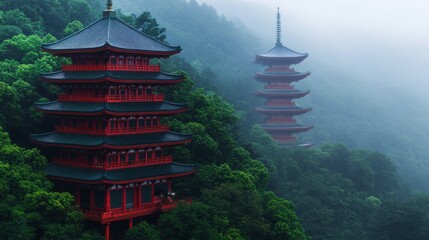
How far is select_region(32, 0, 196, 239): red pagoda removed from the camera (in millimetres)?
42219

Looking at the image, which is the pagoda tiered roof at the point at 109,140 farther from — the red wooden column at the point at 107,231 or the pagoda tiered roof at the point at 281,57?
the pagoda tiered roof at the point at 281,57

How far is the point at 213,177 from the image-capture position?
157ft

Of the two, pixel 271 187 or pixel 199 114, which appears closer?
pixel 199 114

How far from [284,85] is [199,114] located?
121 ft

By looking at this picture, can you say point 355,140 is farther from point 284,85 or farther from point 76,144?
point 76,144

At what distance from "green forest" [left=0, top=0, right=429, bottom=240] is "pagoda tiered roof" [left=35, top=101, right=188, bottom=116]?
2.97 m

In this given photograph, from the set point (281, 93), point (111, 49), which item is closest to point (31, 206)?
point (111, 49)

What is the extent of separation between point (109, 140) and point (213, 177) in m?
9.03

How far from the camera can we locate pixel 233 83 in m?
110

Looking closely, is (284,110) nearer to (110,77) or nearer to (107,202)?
(110,77)

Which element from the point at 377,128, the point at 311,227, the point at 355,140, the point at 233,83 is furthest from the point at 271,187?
the point at 377,128

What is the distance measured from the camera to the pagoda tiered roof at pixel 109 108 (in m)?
42.6

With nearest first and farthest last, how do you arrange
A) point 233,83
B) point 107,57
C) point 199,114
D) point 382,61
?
point 107,57 < point 199,114 < point 233,83 < point 382,61

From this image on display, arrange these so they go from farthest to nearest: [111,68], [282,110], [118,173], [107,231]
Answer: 1. [282,110]
2. [111,68]
3. [118,173]
4. [107,231]
